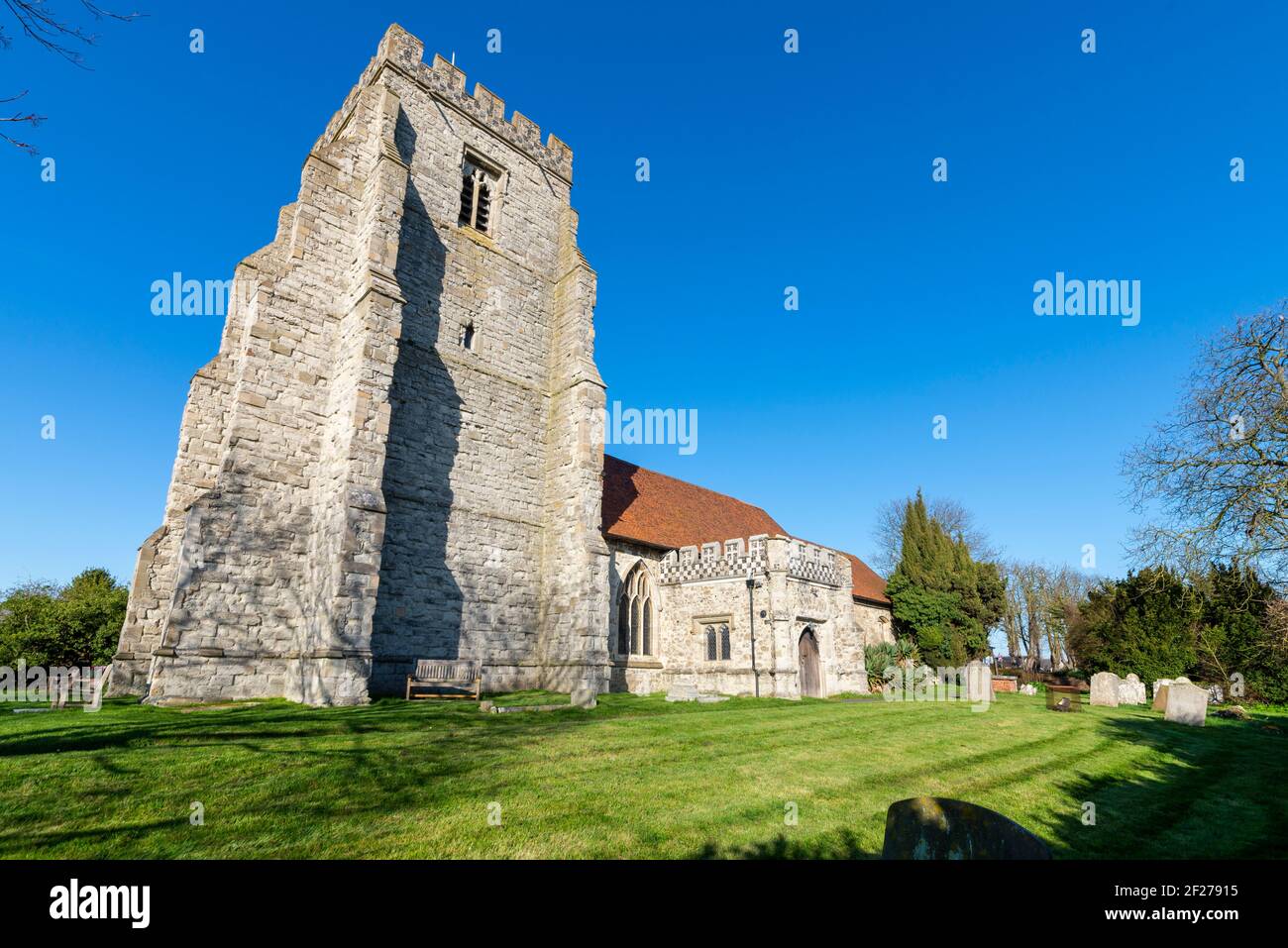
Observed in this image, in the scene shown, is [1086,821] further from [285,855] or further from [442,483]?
[442,483]

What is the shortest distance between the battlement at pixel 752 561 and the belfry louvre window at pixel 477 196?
39.8 feet

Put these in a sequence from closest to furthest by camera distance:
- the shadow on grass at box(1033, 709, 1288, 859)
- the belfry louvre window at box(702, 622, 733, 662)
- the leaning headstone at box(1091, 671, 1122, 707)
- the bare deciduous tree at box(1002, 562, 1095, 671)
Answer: the shadow on grass at box(1033, 709, 1288, 859)
the leaning headstone at box(1091, 671, 1122, 707)
the belfry louvre window at box(702, 622, 733, 662)
the bare deciduous tree at box(1002, 562, 1095, 671)

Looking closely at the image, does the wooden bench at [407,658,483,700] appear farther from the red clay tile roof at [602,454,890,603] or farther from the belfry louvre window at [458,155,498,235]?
the belfry louvre window at [458,155,498,235]

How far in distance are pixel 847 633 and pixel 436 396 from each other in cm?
1570

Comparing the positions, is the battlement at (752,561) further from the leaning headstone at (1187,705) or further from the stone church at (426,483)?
the leaning headstone at (1187,705)

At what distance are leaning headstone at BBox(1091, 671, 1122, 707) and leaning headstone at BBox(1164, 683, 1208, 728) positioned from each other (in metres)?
4.40

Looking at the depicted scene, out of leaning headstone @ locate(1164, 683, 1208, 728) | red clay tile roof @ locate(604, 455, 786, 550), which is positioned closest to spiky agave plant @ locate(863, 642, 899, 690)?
red clay tile roof @ locate(604, 455, 786, 550)

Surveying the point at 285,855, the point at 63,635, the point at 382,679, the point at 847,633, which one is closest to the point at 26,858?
the point at 285,855

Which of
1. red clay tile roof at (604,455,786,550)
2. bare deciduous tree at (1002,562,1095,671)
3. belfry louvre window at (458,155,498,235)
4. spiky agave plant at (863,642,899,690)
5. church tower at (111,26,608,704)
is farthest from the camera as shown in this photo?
bare deciduous tree at (1002,562,1095,671)

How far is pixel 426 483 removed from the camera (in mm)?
15336

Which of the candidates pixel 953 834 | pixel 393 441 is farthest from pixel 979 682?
pixel 953 834

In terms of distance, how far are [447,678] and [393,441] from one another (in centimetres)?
573

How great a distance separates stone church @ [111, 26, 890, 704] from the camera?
1247 centimetres
